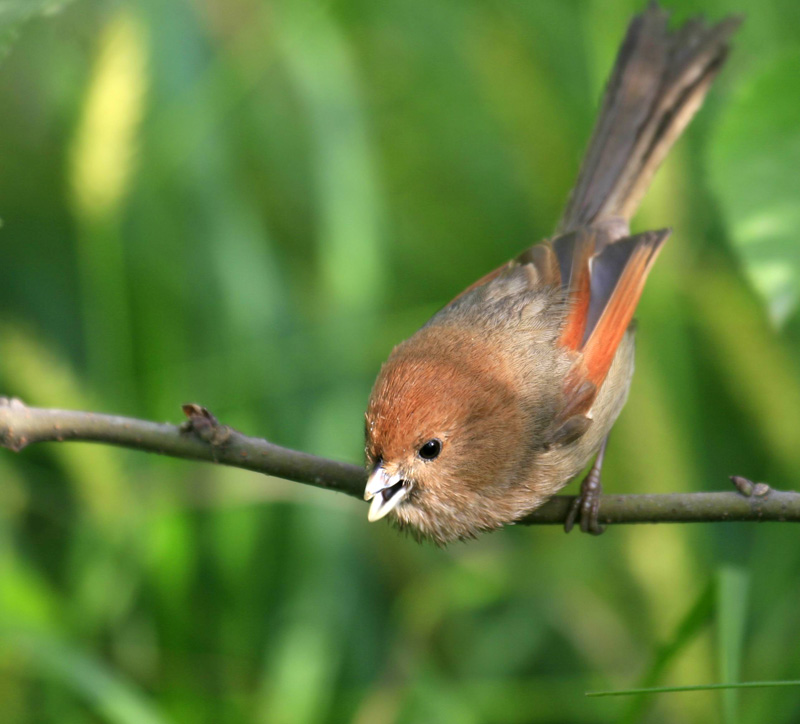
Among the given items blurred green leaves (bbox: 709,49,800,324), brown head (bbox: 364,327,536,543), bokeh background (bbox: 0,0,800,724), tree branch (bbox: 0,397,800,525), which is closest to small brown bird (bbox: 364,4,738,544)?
brown head (bbox: 364,327,536,543)

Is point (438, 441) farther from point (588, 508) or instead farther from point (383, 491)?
point (588, 508)

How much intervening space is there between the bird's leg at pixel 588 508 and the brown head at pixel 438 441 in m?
0.22

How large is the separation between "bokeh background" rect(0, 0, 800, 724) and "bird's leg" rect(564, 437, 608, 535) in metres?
0.40

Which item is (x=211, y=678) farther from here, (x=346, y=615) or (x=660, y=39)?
(x=660, y=39)

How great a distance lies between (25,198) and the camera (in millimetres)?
5320

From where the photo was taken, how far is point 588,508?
2.72 metres

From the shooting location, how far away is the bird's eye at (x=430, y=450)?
2.66 m

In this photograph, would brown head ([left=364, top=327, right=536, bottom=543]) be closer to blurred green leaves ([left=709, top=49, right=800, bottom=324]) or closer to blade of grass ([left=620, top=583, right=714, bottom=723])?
blade of grass ([left=620, top=583, right=714, bottom=723])

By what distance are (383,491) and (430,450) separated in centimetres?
19

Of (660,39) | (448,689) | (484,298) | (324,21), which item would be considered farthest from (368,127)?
(448,689)

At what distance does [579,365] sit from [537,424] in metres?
0.34

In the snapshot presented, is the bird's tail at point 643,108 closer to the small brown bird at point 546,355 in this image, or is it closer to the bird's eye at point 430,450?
the small brown bird at point 546,355

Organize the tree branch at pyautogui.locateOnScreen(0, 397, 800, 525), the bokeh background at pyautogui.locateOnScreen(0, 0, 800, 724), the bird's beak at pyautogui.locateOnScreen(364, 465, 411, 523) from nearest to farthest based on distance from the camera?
1. the tree branch at pyautogui.locateOnScreen(0, 397, 800, 525)
2. the bird's beak at pyautogui.locateOnScreen(364, 465, 411, 523)
3. the bokeh background at pyautogui.locateOnScreen(0, 0, 800, 724)

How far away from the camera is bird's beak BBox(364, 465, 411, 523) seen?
246 centimetres
